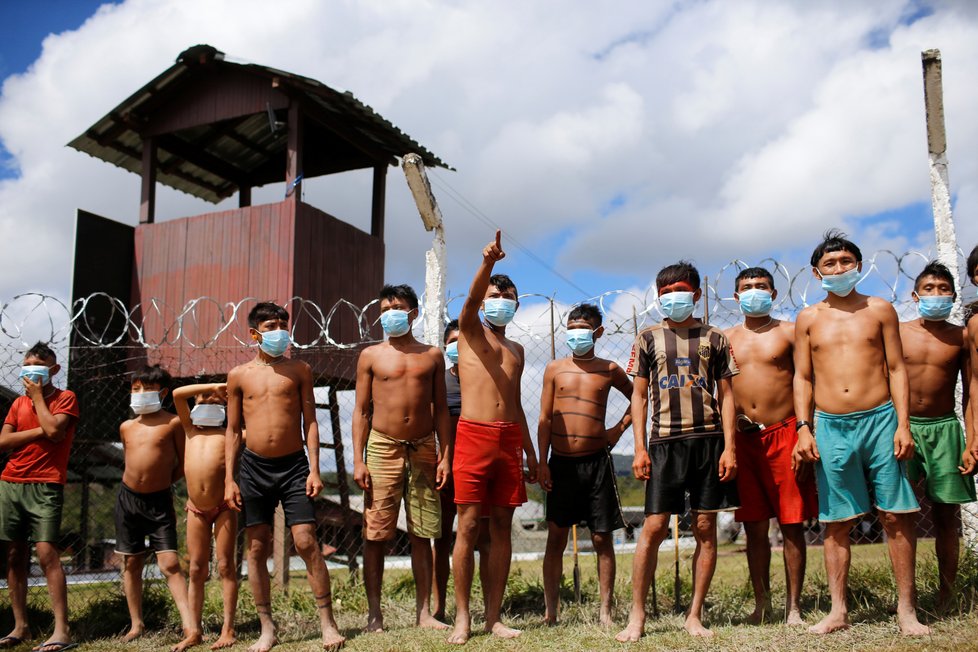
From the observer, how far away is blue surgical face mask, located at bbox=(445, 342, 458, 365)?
6.05m

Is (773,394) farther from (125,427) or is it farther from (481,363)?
(125,427)

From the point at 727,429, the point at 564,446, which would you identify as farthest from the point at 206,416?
the point at 727,429

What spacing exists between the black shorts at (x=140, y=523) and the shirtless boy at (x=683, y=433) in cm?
315

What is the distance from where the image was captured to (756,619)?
488cm

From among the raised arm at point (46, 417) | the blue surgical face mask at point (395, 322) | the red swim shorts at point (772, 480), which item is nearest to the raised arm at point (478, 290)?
the blue surgical face mask at point (395, 322)

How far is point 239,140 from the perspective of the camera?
11961mm

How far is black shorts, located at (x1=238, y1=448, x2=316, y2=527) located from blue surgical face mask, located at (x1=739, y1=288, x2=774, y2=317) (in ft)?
9.53

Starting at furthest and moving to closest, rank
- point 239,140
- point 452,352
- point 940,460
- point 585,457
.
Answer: point 239,140 → point 452,352 → point 585,457 → point 940,460

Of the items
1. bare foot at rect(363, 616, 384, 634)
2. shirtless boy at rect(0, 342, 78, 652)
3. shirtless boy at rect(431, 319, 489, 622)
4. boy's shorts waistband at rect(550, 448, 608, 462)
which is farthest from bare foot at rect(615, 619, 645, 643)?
shirtless boy at rect(0, 342, 78, 652)

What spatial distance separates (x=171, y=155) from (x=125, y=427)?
24.1ft

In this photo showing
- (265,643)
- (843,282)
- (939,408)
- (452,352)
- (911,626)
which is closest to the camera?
(911,626)

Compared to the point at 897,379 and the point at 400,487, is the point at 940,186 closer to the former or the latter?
the point at 897,379

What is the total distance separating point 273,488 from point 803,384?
316 centimetres

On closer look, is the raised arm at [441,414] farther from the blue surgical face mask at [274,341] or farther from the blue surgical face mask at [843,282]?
the blue surgical face mask at [843,282]
